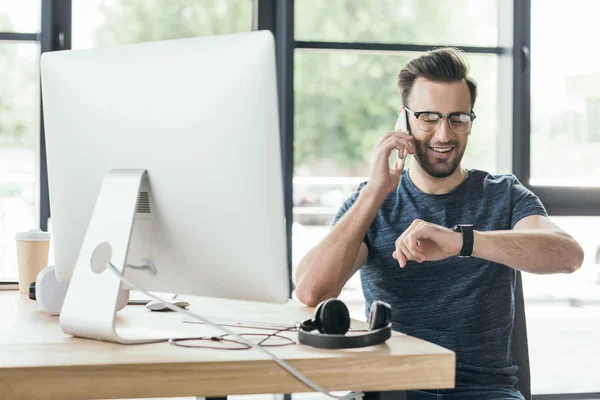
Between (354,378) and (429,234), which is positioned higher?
(429,234)

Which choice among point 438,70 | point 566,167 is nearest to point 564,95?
point 566,167

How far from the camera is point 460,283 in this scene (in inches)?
75.9

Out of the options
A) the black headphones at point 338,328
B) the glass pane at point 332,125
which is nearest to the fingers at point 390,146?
the black headphones at point 338,328

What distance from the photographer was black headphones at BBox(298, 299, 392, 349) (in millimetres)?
1202

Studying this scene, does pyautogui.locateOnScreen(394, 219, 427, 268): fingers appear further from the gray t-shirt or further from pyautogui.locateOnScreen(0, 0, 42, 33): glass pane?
pyautogui.locateOnScreen(0, 0, 42, 33): glass pane

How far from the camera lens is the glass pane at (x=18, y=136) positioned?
2969 millimetres

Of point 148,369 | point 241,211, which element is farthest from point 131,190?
point 148,369

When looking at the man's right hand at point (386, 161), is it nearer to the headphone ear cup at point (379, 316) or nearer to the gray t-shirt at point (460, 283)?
the gray t-shirt at point (460, 283)

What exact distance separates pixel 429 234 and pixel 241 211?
1.61 feet

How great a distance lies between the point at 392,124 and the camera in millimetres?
3285

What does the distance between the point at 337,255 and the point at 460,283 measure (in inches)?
13.1

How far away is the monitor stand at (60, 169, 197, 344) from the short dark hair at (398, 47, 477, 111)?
3.47 feet

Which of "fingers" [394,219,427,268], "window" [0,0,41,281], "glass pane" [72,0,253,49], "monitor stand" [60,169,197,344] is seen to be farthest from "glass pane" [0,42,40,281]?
"fingers" [394,219,427,268]

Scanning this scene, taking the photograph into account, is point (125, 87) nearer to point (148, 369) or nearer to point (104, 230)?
point (104, 230)
